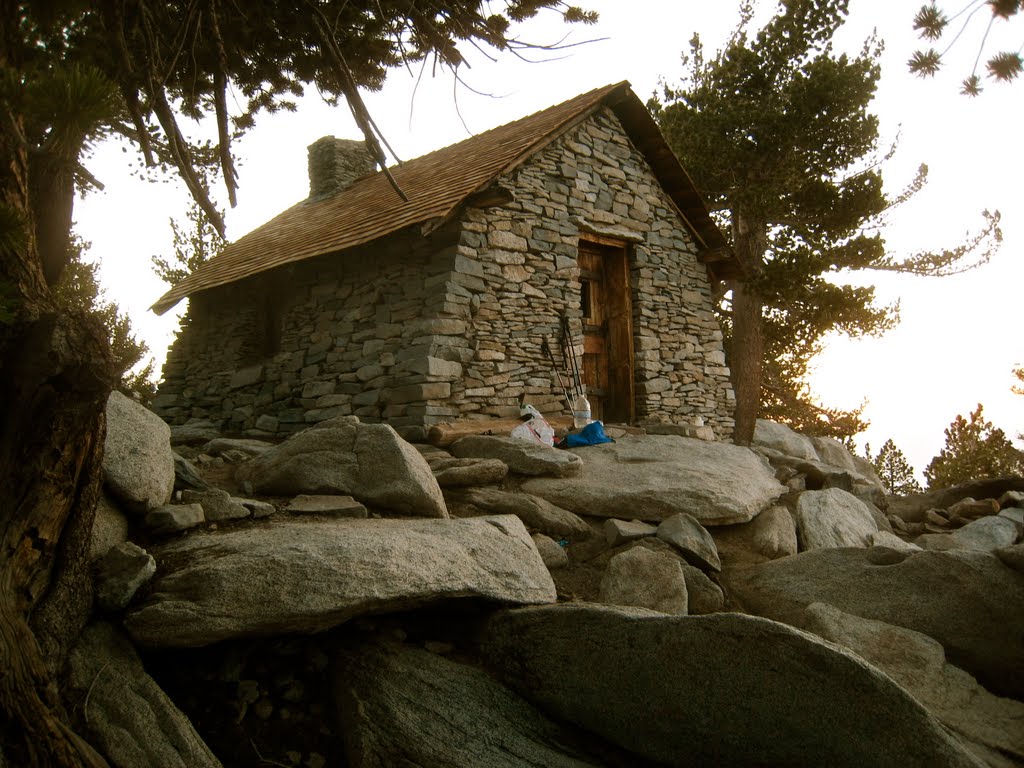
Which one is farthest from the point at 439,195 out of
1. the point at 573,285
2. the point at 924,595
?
the point at 924,595

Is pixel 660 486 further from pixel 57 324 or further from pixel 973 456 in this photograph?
pixel 973 456

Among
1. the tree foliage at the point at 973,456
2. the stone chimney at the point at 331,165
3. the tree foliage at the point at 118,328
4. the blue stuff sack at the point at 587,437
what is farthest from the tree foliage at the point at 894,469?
the tree foliage at the point at 118,328

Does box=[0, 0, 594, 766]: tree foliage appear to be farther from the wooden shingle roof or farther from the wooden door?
the wooden door

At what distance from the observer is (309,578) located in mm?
3488

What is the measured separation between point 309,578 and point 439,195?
239 inches

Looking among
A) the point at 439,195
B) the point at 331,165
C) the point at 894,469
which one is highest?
the point at 331,165

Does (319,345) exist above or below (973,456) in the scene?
above

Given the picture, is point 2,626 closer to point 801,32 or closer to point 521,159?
point 521,159

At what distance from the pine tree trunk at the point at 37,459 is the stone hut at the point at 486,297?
4647mm

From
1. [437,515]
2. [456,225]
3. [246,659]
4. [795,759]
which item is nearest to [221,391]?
[456,225]

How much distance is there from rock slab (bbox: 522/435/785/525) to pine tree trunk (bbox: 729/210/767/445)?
19.1ft

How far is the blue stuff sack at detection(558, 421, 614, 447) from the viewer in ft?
26.6

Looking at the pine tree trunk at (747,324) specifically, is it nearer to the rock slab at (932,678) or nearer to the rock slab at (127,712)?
the rock slab at (932,678)

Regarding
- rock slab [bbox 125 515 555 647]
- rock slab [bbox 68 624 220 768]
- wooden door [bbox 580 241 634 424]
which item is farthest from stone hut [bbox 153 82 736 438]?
rock slab [bbox 68 624 220 768]
